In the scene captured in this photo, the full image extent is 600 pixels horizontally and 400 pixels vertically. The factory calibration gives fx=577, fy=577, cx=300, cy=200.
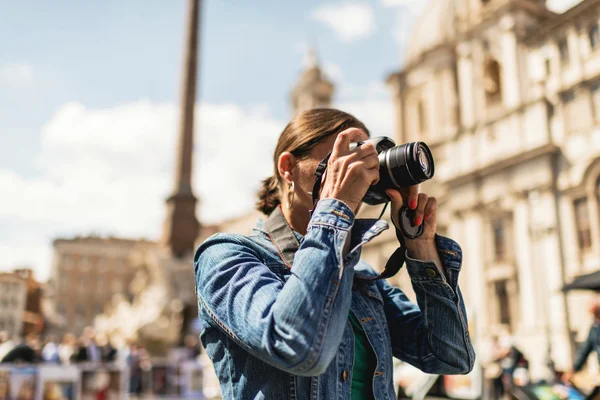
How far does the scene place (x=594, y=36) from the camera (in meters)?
21.8

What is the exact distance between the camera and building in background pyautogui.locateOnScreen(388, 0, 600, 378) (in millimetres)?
21844

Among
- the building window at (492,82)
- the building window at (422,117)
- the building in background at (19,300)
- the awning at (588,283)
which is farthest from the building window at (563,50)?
the building in background at (19,300)

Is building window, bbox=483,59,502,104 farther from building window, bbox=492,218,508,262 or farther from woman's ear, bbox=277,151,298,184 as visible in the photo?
woman's ear, bbox=277,151,298,184

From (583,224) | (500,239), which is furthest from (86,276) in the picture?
(583,224)

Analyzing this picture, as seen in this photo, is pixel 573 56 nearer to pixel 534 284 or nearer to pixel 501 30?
pixel 501 30

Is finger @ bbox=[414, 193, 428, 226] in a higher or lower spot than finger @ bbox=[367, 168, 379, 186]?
lower

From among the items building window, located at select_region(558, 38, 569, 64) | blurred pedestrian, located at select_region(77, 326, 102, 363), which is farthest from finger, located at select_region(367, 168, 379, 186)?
building window, located at select_region(558, 38, 569, 64)

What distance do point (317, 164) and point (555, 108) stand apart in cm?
2468

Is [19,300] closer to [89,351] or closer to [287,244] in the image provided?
[89,351]

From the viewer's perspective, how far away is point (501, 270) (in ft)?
83.1

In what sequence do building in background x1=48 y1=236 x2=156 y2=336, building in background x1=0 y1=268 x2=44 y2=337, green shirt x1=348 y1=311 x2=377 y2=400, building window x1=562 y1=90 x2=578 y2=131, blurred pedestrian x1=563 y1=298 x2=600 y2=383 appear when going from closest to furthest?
green shirt x1=348 y1=311 x2=377 y2=400 < blurred pedestrian x1=563 y1=298 x2=600 y2=383 < building window x1=562 y1=90 x2=578 y2=131 < building in background x1=0 y1=268 x2=44 y2=337 < building in background x1=48 y1=236 x2=156 y2=336

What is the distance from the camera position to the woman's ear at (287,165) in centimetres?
171

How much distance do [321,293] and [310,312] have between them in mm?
52

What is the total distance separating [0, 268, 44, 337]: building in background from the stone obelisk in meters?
19.8
